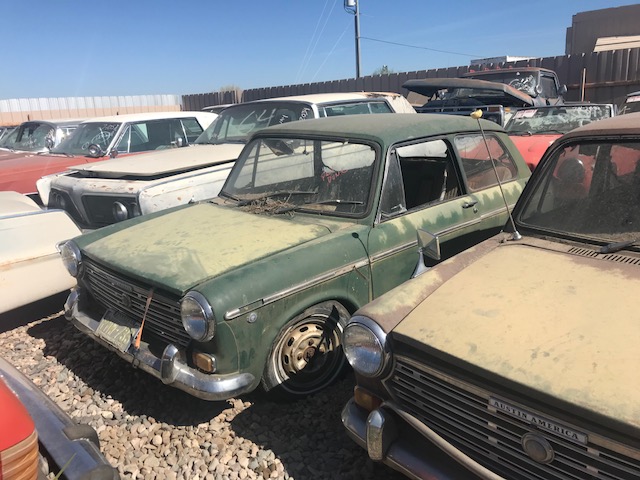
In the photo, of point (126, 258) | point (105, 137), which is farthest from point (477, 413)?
point (105, 137)

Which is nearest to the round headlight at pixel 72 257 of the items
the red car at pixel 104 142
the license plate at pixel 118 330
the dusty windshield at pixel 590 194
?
the license plate at pixel 118 330

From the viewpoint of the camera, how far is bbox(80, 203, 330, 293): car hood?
2.82m

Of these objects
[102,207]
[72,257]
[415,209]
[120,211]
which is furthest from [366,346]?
[102,207]

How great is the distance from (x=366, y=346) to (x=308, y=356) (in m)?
0.99

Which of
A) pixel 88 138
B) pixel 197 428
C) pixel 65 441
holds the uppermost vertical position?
pixel 88 138

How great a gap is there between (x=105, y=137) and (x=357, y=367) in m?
6.31

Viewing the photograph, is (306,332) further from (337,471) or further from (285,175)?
(285,175)

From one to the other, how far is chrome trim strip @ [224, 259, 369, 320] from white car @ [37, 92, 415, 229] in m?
2.60

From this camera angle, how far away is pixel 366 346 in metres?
2.16

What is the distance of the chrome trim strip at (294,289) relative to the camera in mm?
2600

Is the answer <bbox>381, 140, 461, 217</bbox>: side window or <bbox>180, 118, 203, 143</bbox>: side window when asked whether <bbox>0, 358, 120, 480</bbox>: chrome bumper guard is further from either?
<bbox>180, 118, 203, 143</bbox>: side window

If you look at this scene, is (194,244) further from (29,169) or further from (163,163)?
(29,169)

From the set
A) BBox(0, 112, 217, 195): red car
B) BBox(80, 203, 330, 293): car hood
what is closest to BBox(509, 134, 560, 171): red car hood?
BBox(80, 203, 330, 293): car hood

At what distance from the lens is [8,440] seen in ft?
5.40
